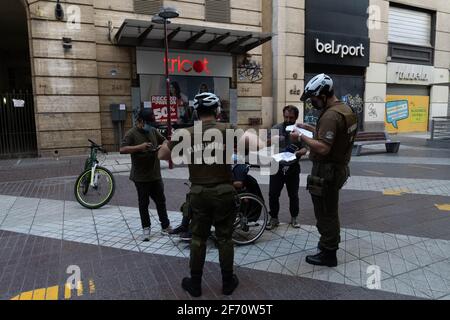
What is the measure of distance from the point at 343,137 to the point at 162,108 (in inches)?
421

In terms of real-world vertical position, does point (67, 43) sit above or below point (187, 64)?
above

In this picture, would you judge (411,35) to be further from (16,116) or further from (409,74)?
(16,116)

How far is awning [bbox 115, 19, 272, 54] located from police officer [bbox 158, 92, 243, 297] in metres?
9.13

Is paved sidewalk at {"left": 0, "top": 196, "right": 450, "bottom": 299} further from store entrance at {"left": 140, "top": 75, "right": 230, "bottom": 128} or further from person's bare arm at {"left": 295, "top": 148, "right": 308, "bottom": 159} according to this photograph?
store entrance at {"left": 140, "top": 75, "right": 230, "bottom": 128}

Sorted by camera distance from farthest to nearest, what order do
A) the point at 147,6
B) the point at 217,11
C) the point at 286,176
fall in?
the point at 217,11 < the point at 147,6 < the point at 286,176

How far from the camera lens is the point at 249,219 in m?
4.58

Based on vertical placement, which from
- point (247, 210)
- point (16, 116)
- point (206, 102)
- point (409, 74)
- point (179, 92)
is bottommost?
point (247, 210)

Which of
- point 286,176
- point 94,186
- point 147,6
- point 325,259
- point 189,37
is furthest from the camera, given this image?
point 189,37

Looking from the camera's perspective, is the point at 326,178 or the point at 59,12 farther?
the point at 59,12

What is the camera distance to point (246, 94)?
49.0ft

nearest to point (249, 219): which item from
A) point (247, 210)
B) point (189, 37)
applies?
point (247, 210)

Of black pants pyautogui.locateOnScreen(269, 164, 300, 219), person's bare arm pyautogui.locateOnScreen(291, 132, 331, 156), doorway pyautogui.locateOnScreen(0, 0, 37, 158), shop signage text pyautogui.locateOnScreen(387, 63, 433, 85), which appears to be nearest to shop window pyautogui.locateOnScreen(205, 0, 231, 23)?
doorway pyautogui.locateOnScreen(0, 0, 37, 158)
